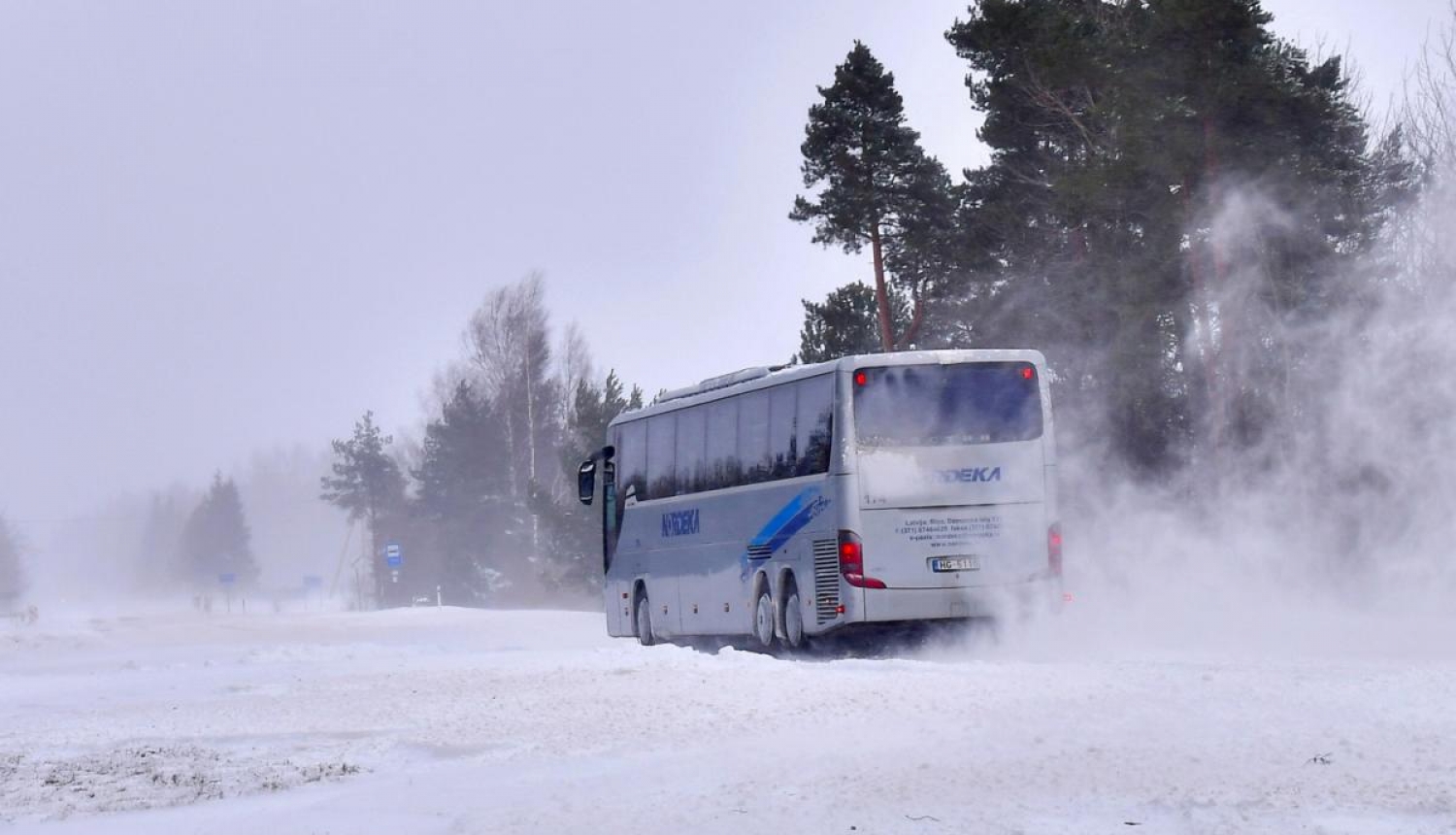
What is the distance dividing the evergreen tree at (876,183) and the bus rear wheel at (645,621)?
19.4 meters

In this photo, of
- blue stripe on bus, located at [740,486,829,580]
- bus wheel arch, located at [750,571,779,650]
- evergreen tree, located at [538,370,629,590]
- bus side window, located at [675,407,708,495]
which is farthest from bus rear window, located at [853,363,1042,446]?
evergreen tree, located at [538,370,629,590]

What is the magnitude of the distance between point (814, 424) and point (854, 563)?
1.81 meters

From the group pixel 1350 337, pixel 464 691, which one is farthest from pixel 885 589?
pixel 1350 337

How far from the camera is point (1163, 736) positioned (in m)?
10.5

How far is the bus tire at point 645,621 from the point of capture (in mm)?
27000

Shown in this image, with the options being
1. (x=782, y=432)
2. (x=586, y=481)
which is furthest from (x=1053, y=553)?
(x=586, y=481)

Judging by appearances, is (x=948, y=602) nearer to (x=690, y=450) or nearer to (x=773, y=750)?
(x=690, y=450)

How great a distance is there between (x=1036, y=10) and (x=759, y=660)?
27.1 m

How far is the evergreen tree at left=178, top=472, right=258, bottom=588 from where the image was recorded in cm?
16650

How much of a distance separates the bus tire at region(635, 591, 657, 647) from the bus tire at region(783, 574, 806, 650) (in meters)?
5.33

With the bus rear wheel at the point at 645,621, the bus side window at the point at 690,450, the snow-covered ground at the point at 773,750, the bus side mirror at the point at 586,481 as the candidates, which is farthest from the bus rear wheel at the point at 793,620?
the bus side mirror at the point at 586,481

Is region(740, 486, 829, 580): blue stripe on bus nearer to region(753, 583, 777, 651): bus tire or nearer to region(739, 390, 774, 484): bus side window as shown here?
region(753, 583, 777, 651): bus tire

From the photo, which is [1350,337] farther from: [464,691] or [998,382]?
[464,691]

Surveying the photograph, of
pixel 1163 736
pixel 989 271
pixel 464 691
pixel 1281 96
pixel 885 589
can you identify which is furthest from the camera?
pixel 989 271
